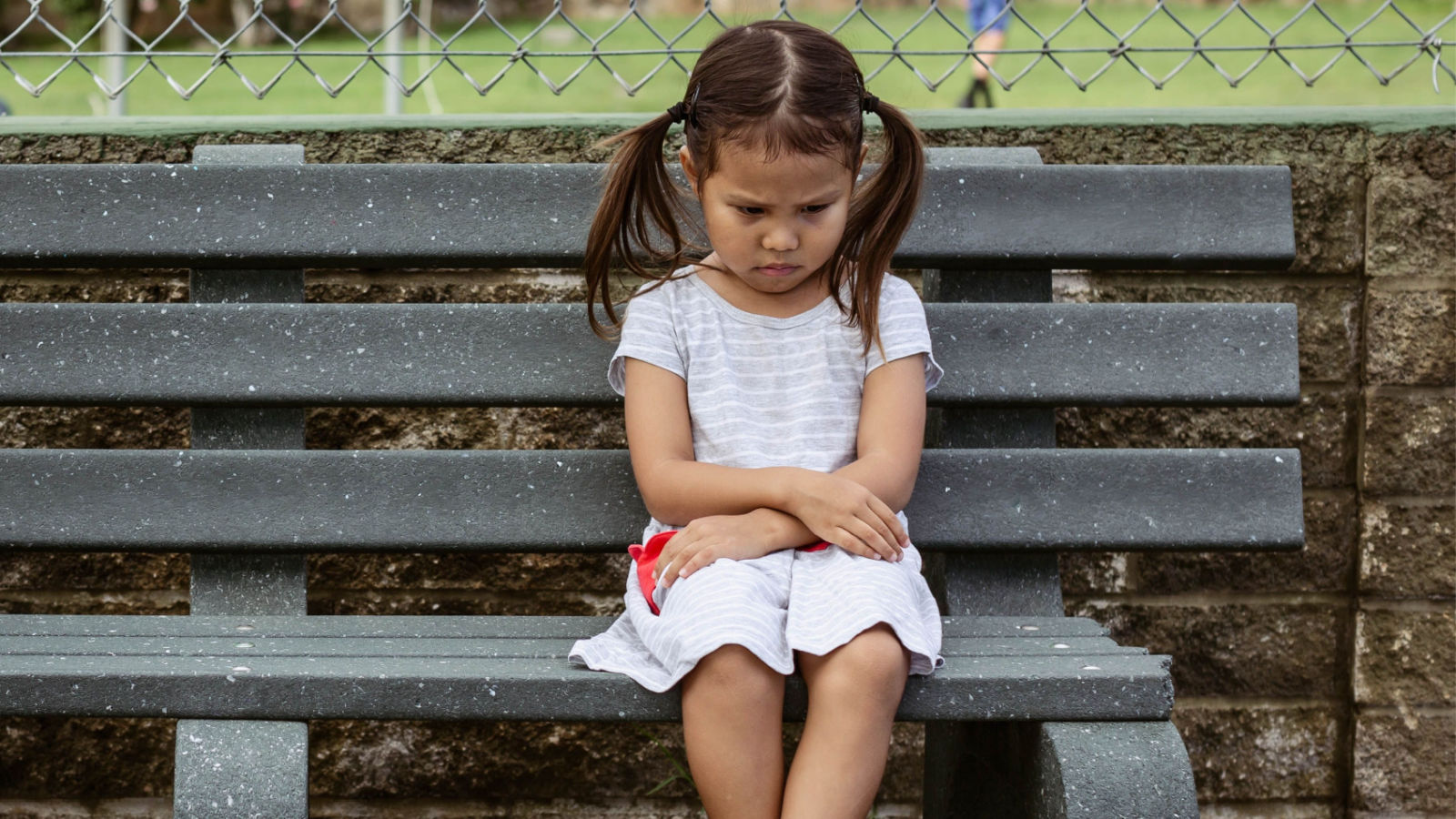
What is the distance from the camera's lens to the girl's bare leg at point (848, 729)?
145cm

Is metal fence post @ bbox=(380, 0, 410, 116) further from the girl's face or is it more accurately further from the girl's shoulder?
the girl's shoulder

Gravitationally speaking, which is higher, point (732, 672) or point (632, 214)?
point (632, 214)

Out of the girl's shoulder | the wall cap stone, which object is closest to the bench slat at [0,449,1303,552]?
the girl's shoulder

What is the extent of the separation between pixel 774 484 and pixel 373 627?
58cm

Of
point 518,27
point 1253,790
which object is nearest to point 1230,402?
point 1253,790

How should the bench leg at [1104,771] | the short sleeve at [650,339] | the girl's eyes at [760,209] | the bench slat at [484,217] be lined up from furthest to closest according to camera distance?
the bench slat at [484,217] → the short sleeve at [650,339] → the girl's eyes at [760,209] → the bench leg at [1104,771]

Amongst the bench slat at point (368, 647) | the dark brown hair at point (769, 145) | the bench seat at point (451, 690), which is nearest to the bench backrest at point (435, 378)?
the dark brown hair at point (769, 145)

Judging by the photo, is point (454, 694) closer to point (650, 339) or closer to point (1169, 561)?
point (650, 339)

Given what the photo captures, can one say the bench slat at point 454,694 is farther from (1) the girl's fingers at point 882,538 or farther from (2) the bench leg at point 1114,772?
(1) the girl's fingers at point 882,538

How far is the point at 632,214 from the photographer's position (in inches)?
78.5

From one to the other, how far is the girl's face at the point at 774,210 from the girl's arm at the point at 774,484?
19 cm

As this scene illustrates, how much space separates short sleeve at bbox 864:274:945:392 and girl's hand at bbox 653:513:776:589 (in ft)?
1.00

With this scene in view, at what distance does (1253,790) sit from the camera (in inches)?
93.1

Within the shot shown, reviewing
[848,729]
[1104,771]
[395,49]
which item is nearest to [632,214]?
[848,729]
